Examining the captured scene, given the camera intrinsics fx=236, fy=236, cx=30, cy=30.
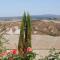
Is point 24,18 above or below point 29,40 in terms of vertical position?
above

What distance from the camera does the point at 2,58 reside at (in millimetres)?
2475

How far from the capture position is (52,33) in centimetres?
537

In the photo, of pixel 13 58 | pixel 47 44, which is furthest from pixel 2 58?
pixel 47 44

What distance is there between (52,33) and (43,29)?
228 millimetres

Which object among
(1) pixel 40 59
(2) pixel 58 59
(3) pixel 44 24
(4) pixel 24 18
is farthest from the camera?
(3) pixel 44 24

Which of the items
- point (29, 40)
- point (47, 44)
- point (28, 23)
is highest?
point (28, 23)

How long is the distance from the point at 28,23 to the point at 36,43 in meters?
1.44

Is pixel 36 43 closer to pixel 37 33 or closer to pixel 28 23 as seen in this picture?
pixel 37 33

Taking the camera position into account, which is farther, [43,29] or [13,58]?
[43,29]

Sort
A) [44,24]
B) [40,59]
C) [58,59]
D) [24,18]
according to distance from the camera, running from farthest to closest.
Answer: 1. [44,24]
2. [24,18]
3. [40,59]
4. [58,59]

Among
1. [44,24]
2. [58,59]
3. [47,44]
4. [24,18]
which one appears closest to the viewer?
[58,59]

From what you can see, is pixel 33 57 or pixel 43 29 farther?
pixel 43 29

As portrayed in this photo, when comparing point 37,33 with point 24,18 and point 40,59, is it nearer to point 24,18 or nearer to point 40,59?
point 24,18

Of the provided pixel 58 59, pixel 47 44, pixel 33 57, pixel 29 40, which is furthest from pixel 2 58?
pixel 47 44
